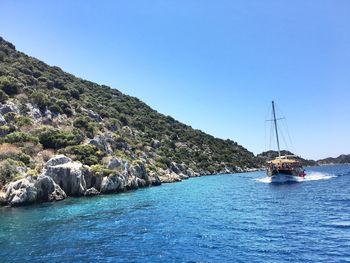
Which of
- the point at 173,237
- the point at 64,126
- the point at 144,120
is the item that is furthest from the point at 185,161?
the point at 173,237

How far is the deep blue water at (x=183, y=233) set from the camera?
22703 mm

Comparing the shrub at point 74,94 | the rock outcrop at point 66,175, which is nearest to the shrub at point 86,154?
the rock outcrop at point 66,175

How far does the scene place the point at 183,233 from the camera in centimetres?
2956

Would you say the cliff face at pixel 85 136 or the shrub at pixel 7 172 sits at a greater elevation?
the cliff face at pixel 85 136

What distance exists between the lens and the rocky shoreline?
50.7 m

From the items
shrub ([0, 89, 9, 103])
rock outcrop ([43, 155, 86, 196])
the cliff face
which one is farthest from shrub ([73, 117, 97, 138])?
rock outcrop ([43, 155, 86, 196])

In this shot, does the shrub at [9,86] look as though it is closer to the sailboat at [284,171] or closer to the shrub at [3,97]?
the shrub at [3,97]

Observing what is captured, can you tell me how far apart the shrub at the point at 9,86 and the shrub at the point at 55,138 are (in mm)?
27582

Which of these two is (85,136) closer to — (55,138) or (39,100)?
(55,138)

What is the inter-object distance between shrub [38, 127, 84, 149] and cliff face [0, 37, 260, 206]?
0.73 ft

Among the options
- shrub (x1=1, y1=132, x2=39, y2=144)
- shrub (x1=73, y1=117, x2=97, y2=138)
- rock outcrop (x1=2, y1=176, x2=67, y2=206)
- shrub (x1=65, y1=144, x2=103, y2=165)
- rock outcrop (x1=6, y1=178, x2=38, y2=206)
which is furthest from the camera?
shrub (x1=73, y1=117, x2=97, y2=138)

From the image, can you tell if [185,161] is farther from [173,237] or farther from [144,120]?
[173,237]

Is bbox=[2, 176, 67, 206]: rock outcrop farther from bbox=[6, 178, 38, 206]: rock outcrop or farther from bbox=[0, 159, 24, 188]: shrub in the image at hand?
bbox=[0, 159, 24, 188]: shrub

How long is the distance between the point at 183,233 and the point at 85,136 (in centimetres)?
6819
